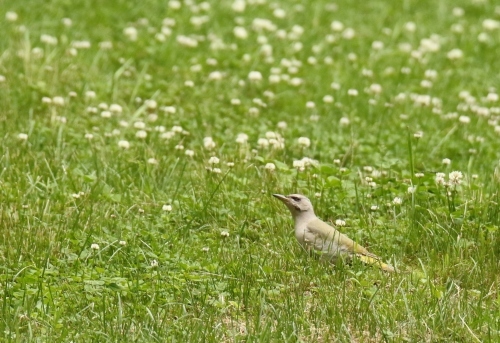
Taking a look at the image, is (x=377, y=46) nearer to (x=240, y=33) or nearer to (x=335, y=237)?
(x=240, y=33)

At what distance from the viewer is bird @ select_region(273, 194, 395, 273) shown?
20.5ft

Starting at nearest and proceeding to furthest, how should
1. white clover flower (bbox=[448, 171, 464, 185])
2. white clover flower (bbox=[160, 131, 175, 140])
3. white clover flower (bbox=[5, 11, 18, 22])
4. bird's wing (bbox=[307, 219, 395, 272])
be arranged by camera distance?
bird's wing (bbox=[307, 219, 395, 272])
white clover flower (bbox=[448, 171, 464, 185])
white clover flower (bbox=[160, 131, 175, 140])
white clover flower (bbox=[5, 11, 18, 22])

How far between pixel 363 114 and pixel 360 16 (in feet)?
12.1

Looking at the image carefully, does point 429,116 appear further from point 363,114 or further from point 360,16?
point 360,16

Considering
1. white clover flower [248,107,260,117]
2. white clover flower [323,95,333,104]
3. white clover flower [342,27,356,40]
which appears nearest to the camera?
white clover flower [248,107,260,117]

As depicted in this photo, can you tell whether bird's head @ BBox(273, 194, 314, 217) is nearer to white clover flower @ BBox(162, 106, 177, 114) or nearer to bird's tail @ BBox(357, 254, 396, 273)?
bird's tail @ BBox(357, 254, 396, 273)

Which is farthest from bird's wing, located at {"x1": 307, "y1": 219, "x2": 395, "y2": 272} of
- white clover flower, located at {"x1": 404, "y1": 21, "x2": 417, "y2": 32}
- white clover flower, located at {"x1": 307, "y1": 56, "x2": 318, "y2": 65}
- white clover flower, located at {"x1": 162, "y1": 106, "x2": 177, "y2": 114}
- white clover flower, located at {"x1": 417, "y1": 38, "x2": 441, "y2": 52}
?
white clover flower, located at {"x1": 404, "y1": 21, "x2": 417, "y2": 32}

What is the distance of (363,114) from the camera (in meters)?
9.82

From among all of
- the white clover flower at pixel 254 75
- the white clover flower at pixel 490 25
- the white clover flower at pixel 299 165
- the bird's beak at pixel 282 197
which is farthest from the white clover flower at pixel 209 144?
the white clover flower at pixel 490 25

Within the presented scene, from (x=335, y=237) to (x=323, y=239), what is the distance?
79 mm

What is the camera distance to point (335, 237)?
634 centimetres

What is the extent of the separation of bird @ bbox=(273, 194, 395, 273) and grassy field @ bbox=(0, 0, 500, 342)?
0.36 ft

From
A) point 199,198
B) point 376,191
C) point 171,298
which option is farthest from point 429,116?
point 171,298

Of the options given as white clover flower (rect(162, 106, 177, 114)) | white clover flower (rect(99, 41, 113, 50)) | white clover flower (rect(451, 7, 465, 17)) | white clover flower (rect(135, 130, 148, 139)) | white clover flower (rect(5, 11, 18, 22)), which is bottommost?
white clover flower (rect(451, 7, 465, 17))
